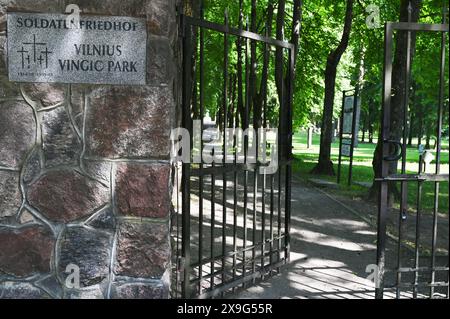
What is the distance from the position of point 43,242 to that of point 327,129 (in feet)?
42.0

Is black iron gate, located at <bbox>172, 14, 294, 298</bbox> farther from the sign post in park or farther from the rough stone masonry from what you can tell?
the sign post in park

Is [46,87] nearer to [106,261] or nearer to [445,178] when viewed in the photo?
[106,261]

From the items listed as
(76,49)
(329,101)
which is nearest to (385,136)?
(76,49)

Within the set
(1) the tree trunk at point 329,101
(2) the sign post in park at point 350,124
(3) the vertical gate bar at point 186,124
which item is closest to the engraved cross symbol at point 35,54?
(3) the vertical gate bar at point 186,124

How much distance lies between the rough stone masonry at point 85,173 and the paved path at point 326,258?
5.18 ft

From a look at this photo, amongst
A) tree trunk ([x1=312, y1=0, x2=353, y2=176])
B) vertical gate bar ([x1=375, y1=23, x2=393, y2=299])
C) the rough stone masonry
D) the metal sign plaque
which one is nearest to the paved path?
vertical gate bar ([x1=375, y1=23, x2=393, y2=299])

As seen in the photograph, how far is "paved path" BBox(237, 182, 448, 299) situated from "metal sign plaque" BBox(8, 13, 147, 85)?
2438 mm

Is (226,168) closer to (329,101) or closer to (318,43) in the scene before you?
(329,101)

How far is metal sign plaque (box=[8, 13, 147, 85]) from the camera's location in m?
3.33

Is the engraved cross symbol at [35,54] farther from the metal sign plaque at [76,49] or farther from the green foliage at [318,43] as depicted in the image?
the green foliage at [318,43]

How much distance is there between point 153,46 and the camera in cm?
338

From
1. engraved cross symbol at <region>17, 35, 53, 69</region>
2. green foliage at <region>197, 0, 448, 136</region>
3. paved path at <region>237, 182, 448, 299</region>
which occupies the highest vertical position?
green foliage at <region>197, 0, 448, 136</region>

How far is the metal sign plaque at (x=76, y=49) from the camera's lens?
131 inches

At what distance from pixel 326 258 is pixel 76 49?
4008 millimetres
